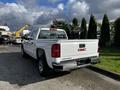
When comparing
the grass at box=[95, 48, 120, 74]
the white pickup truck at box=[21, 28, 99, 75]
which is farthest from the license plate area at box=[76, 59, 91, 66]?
the grass at box=[95, 48, 120, 74]

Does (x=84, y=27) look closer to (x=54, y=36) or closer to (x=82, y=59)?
(x=54, y=36)

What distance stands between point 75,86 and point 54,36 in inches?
153

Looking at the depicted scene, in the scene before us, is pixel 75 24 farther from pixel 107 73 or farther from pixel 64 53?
pixel 64 53

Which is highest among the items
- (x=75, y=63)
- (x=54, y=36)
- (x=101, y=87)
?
(x=54, y=36)

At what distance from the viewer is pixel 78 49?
757 cm

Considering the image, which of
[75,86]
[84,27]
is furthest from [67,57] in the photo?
[84,27]

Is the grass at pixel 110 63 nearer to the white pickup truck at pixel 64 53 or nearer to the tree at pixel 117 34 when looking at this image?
the white pickup truck at pixel 64 53

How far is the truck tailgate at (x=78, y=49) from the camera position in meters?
7.14

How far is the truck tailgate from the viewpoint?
23.4ft

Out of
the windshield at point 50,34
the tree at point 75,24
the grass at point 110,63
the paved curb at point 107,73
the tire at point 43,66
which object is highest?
the tree at point 75,24

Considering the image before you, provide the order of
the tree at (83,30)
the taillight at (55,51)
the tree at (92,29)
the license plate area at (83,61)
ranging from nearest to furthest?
the taillight at (55,51) < the license plate area at (83,61) < the tree at (92,29) < the tree at (83,30)

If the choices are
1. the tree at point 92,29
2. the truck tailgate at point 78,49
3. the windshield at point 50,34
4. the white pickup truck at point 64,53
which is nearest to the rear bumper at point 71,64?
the white pickup truck at point 64,53

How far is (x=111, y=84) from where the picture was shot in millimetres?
6992

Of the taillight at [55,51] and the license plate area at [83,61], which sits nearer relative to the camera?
the taillight at [55,51]
